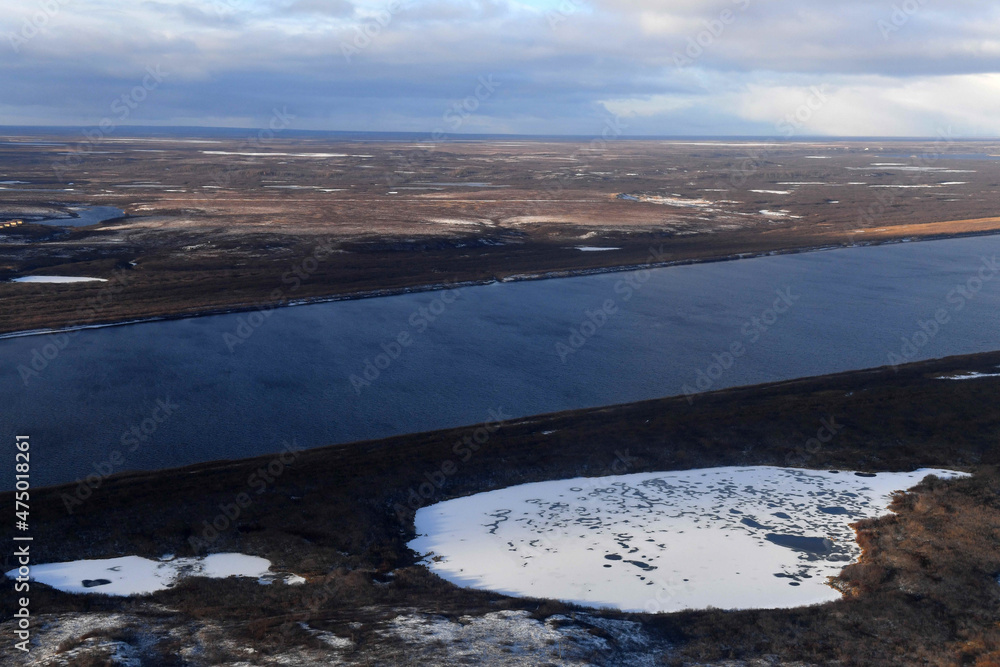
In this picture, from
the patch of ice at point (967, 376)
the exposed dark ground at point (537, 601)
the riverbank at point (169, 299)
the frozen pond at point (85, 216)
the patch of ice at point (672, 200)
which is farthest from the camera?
the patch of ice at point (672, 200)

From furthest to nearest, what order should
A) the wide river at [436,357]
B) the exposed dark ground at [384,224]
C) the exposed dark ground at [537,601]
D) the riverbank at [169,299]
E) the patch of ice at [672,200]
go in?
the patch of ice at [672,200] < the exposed dark ground at [384,224] < the riverbank at [169,299] < the wide river at [436,357] < the exposed dark ground at [537,601]

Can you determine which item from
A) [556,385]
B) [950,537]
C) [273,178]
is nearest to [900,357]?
[556,385]

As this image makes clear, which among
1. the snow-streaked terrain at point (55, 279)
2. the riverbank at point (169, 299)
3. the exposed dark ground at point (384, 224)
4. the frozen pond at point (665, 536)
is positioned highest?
the exposed dark ground at point (384, 224)

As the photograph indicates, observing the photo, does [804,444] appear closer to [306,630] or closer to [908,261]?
[306,630]

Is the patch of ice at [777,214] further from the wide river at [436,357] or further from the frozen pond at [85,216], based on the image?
the frozen pond at [85,216]

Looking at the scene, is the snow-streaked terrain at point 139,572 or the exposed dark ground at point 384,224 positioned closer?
the snow-streaked terrain at point 139,572

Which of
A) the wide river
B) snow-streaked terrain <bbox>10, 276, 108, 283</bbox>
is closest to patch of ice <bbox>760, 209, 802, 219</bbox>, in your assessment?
the wide river

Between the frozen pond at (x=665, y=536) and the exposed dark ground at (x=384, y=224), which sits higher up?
the exposed dark ground at (x=384, y=224)

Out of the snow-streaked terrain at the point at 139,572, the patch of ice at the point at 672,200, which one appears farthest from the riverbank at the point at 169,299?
the patch of ice at the point at 672,200
